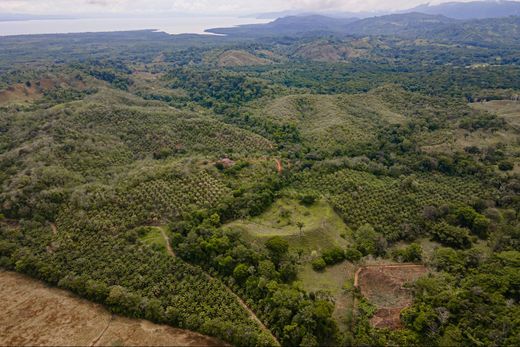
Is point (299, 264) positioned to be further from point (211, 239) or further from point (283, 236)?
point (211, 239)

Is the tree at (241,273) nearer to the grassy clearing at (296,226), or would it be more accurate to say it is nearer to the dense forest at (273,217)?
the dense forest at (273,217)

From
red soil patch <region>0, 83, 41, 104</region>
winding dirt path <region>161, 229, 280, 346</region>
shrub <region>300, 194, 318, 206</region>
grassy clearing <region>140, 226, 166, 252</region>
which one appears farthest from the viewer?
red soil patch <region>0, 83, 41, 104</region>

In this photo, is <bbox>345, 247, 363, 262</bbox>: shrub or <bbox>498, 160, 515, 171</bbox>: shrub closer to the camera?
<bbox>345, 247, 363, 262</bbox>: shrub

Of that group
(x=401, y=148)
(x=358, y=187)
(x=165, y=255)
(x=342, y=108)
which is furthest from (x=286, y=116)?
(x=165, y=255)

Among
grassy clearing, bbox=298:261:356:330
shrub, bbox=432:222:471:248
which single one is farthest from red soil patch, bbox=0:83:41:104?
shrub, bbox=432:222:471:248

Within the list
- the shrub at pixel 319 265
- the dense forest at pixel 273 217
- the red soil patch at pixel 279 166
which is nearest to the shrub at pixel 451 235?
the dense forest at pixel 273 217

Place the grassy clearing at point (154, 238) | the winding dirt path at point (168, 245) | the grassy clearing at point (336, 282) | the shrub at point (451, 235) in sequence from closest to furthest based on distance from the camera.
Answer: the grassy clearing at point (336, 282) < the winding dirt path at point (168, 245) < the grassy clearing at point (154, 238) < the shrub at point (451, 235)

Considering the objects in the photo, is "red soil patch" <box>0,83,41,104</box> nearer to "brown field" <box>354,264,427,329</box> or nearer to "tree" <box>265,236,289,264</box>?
"tree" <box>265,236,289,264</box>
